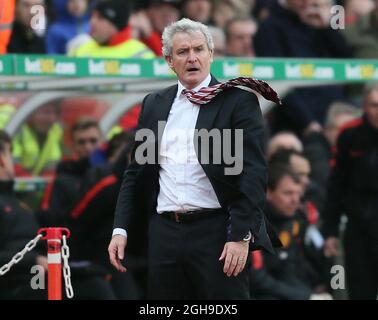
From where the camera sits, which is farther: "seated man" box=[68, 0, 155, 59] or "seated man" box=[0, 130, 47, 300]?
"seated man" box=[68, 0, 155, 59]

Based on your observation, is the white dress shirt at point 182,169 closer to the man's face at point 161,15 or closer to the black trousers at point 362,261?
the black trousers at point 362,261

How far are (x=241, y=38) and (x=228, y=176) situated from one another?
6396mm

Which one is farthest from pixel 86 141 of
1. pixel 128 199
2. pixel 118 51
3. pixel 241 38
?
pixel 128 199

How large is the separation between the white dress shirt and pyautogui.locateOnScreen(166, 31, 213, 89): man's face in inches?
2.7

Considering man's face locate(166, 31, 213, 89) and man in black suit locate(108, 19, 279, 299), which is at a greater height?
man's face locate(166, 31, 213, 89)

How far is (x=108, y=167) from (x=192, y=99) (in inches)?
137

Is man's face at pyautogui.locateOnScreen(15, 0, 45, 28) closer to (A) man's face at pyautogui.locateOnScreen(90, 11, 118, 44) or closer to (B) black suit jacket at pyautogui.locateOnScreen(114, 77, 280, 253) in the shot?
(A) man's face at pyautogui.locateOnScreen(90, 11, 118, 44)

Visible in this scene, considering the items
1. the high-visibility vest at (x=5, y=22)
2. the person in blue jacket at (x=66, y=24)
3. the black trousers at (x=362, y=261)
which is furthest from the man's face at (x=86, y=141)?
the black trousers at (x=362, y=261)

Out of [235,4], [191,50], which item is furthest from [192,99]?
[235,4]

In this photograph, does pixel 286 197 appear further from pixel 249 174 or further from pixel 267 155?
pixel 249 174

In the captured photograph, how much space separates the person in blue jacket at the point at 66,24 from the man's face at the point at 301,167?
244 cm

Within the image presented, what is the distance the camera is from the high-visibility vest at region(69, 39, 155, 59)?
12633mm

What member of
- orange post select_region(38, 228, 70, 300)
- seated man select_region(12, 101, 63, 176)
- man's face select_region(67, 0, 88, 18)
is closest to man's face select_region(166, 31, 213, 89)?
orange post select_region(38, 228, 70, 300)

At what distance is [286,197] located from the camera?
12391 mm
